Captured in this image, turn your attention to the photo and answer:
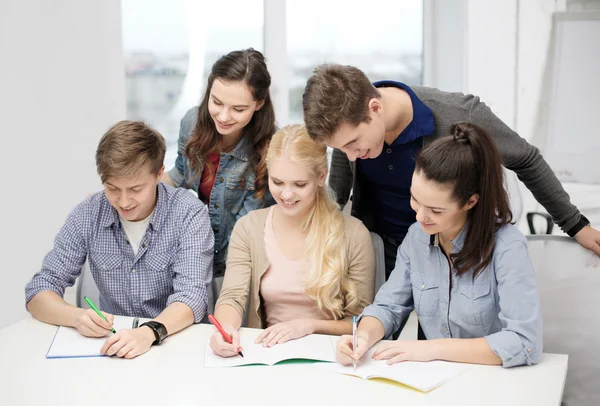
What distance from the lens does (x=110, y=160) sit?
182cm

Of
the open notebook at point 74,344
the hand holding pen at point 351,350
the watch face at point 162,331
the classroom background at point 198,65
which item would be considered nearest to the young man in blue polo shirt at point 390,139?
the hand holding pen at point 351,350

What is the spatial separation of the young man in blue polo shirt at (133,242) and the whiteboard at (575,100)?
225cm

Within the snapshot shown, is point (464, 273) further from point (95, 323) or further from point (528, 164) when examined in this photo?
point (95, 323)

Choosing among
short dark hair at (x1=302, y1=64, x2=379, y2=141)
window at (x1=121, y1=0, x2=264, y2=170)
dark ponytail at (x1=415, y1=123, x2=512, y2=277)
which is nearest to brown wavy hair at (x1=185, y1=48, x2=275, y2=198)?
short dark hair at (x1=302, y1=64, x2=379, y2=141)

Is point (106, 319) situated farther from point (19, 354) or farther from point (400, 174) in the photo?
point (400, 174)

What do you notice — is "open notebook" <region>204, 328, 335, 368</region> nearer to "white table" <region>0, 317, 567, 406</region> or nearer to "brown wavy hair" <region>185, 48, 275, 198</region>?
"white table" <region>0, 317, 567, 406</region>

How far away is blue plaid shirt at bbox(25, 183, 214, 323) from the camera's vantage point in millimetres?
1935

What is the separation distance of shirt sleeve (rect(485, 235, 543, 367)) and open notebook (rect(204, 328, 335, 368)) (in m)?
0.37

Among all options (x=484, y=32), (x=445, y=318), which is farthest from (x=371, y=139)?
(x=484, y=32)

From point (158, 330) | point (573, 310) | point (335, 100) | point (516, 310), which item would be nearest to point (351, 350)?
point (516, 310)

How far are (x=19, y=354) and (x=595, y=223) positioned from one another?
286 centimetres

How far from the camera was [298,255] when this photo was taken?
1968mm

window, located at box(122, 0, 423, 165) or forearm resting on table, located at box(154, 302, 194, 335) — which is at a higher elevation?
window, located at box(122, 0, 423, 165)

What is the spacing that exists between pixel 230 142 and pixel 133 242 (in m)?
0.45
